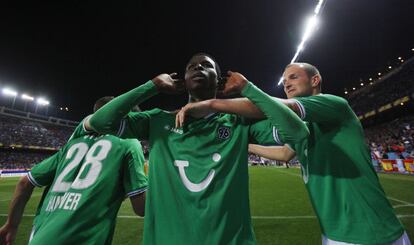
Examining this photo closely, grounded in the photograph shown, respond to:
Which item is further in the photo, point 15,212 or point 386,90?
point 386,90

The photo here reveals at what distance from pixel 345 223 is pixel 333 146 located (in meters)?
0.57

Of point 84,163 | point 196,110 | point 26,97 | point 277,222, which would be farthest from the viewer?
point 26,97

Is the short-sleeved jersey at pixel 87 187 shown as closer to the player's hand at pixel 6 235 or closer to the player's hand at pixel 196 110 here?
the player's hand at pixel 6 235

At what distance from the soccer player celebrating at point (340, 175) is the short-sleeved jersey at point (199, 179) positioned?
18 centimetres

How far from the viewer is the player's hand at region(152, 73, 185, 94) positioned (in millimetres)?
1752

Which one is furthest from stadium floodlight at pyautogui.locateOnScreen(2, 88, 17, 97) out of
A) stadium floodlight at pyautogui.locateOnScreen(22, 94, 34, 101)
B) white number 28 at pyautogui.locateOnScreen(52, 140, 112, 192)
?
white number 28 at pyautogui.locateOnScreen(52, 140, 112, 192)

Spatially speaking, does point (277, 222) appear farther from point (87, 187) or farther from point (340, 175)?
point (87, 187)

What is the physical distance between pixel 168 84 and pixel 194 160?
1.84ft

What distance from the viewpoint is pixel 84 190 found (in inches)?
84.1

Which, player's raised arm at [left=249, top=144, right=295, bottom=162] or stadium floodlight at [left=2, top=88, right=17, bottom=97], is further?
stadium floodlight at [left=2, top=88, right=17, bottom=97]

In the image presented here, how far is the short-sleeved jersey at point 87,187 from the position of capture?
202 cm

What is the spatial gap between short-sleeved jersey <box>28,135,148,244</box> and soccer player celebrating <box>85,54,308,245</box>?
1.95ft

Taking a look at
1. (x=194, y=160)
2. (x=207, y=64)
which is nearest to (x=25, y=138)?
(x=207, y=64)

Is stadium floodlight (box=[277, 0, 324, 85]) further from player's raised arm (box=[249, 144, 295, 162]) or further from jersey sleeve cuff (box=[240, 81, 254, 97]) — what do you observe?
jersey sleeve cuff (box=[240, 81, 254, 97])
